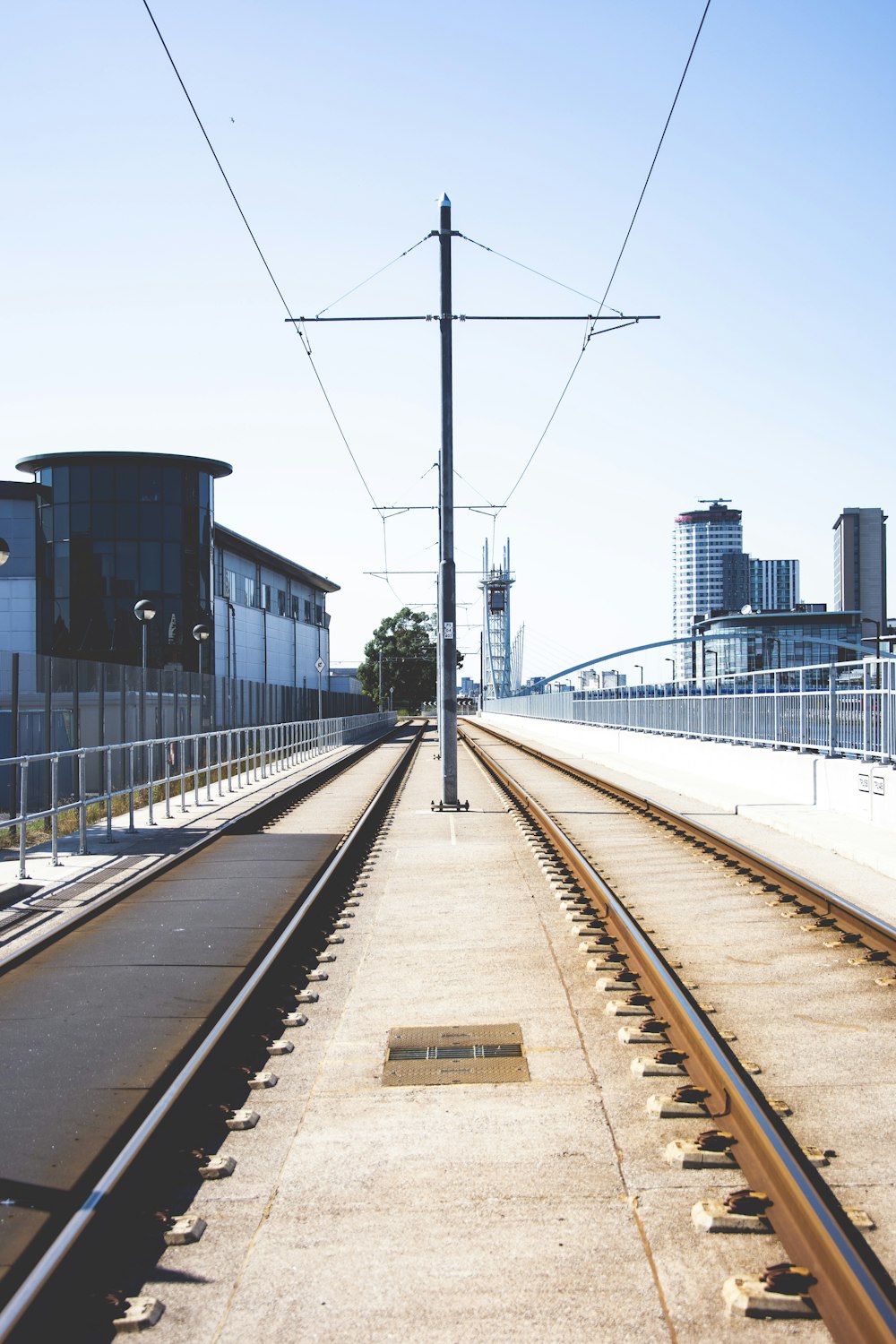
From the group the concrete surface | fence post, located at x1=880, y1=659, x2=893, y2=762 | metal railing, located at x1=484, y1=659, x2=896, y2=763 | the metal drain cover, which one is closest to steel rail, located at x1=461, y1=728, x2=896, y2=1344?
the metal drain cover

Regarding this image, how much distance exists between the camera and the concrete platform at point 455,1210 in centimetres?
397

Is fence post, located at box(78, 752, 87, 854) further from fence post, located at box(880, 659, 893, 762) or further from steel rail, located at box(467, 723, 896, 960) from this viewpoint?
fence post, located at box(880, 659, 893, 762)

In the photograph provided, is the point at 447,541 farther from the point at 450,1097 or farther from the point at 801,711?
the point at 450,1097

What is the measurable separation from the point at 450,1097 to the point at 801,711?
16.6 metres

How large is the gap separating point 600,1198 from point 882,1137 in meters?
1.38

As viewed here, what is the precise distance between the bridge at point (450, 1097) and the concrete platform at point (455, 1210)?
2 cm

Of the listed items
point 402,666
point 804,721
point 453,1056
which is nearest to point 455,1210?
point 453,1056

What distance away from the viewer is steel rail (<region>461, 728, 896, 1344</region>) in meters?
3.79

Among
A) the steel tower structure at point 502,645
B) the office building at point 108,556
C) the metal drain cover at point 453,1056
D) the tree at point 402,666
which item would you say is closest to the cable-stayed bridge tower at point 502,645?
the steel tower structure at point 502,645

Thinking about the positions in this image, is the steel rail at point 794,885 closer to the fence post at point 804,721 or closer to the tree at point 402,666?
the fence post at point 804,721

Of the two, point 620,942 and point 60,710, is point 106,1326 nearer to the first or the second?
point 620,942

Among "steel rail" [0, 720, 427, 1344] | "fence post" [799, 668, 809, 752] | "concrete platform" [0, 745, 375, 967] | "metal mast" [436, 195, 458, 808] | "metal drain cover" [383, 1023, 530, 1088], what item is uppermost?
"metal mast" [436, 195, 458, 808]

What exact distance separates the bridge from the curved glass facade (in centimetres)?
4050

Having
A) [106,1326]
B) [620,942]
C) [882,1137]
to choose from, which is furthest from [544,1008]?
[106,1326]
